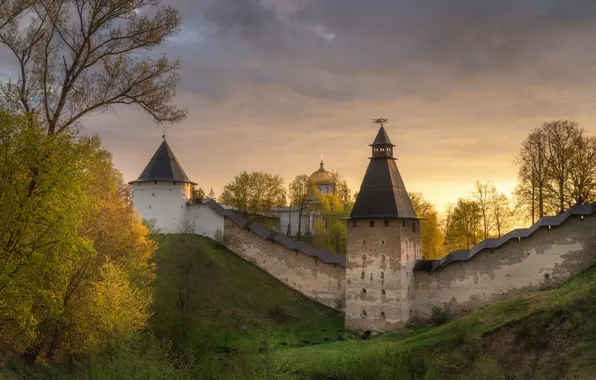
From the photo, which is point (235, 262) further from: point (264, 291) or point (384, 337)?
point (384, 337)

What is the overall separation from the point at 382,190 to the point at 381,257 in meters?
3.59

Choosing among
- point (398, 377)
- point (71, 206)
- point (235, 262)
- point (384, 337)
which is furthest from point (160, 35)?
point (235, 262)

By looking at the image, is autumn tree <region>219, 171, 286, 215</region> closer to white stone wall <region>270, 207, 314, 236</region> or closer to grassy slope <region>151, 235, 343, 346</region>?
white stone wall <region>270, 207, 314, 236</region>

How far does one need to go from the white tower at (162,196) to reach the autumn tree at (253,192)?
11.6 meters

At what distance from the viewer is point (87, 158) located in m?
15.5

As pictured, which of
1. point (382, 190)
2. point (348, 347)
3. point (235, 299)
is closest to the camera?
point (348, 347)

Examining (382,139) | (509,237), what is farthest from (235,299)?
(509,237)

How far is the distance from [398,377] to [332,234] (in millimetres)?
26890

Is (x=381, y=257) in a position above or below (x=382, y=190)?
below

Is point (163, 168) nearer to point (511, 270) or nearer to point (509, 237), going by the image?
point (509, 237)

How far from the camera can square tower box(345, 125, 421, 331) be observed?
28.5 metres

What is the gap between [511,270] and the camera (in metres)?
27.5

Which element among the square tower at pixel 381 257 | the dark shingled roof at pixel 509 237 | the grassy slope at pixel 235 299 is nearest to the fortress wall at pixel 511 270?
the dark shingled roof at pixel 509 237

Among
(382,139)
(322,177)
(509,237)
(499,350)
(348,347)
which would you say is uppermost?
(322,177)
